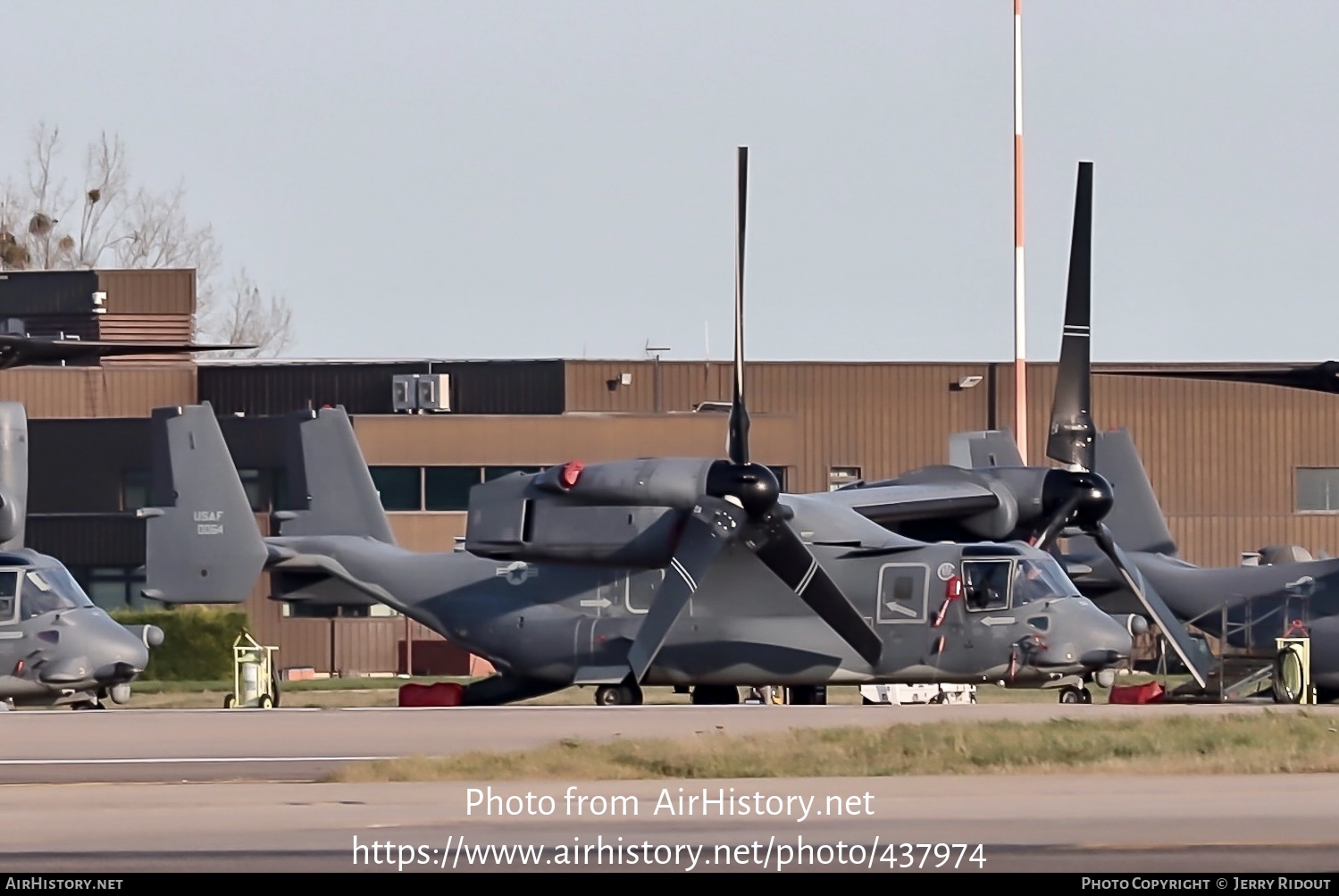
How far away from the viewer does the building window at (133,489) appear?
5347 cm

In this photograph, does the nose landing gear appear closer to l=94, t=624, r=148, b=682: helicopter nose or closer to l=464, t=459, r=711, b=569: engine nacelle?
l=464, t=459, r=711, b=569: engine nacelle

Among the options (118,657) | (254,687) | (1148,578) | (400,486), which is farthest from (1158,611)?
(400,486)

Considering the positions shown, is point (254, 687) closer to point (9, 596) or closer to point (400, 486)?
point (9, 596)

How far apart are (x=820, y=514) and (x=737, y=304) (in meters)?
2.91

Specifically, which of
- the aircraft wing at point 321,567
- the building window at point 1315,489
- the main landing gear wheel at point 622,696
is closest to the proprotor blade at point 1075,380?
the main landing gear wheel at point 622,696

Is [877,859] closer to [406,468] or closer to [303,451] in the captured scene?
[303,451]

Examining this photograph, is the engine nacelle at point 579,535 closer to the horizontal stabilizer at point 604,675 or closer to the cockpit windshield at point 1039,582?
the horizontal stabilizer at point 604,675

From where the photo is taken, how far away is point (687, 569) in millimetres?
26812

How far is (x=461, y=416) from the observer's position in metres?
52.3

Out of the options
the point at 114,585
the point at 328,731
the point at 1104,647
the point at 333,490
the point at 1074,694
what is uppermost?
the point at 333,490

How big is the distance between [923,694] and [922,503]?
262 centimetres

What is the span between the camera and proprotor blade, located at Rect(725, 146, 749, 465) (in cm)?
2756

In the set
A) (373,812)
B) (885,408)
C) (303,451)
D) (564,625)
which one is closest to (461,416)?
(885,408)

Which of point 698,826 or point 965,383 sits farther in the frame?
point 965,383
